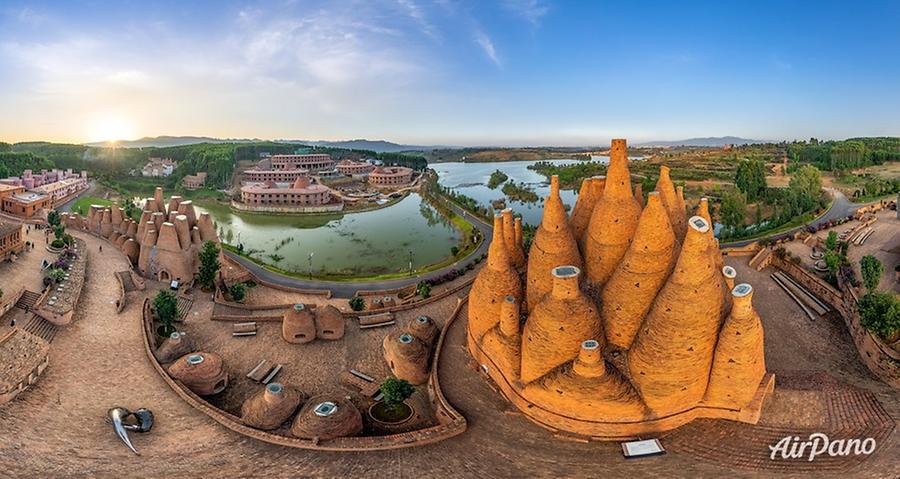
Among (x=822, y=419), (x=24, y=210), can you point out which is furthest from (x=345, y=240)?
(x=822, y=419)

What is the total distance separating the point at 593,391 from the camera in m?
15.1

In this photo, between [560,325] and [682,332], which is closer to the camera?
[682,332]

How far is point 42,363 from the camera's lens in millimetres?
19859

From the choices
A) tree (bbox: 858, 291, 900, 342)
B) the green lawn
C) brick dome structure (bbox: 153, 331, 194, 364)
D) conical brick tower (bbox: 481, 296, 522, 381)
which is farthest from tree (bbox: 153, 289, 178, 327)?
the green lawn

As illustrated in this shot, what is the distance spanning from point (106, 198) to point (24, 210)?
31888 mm

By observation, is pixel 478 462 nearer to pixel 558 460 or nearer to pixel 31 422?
pixel 558 460

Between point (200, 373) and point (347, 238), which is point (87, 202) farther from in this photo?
point (200, 373)

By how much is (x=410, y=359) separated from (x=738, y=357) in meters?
12.5

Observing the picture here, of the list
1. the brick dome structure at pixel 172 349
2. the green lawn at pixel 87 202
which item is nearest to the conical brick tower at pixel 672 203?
the brick dome structure at pixel 172 349

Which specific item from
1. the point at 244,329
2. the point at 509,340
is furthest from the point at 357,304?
the point at 509,340

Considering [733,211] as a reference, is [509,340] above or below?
below

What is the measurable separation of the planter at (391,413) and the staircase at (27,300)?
62.9 feet

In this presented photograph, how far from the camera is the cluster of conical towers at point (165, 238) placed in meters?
32.1

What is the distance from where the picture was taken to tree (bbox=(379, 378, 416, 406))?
60.7ft
